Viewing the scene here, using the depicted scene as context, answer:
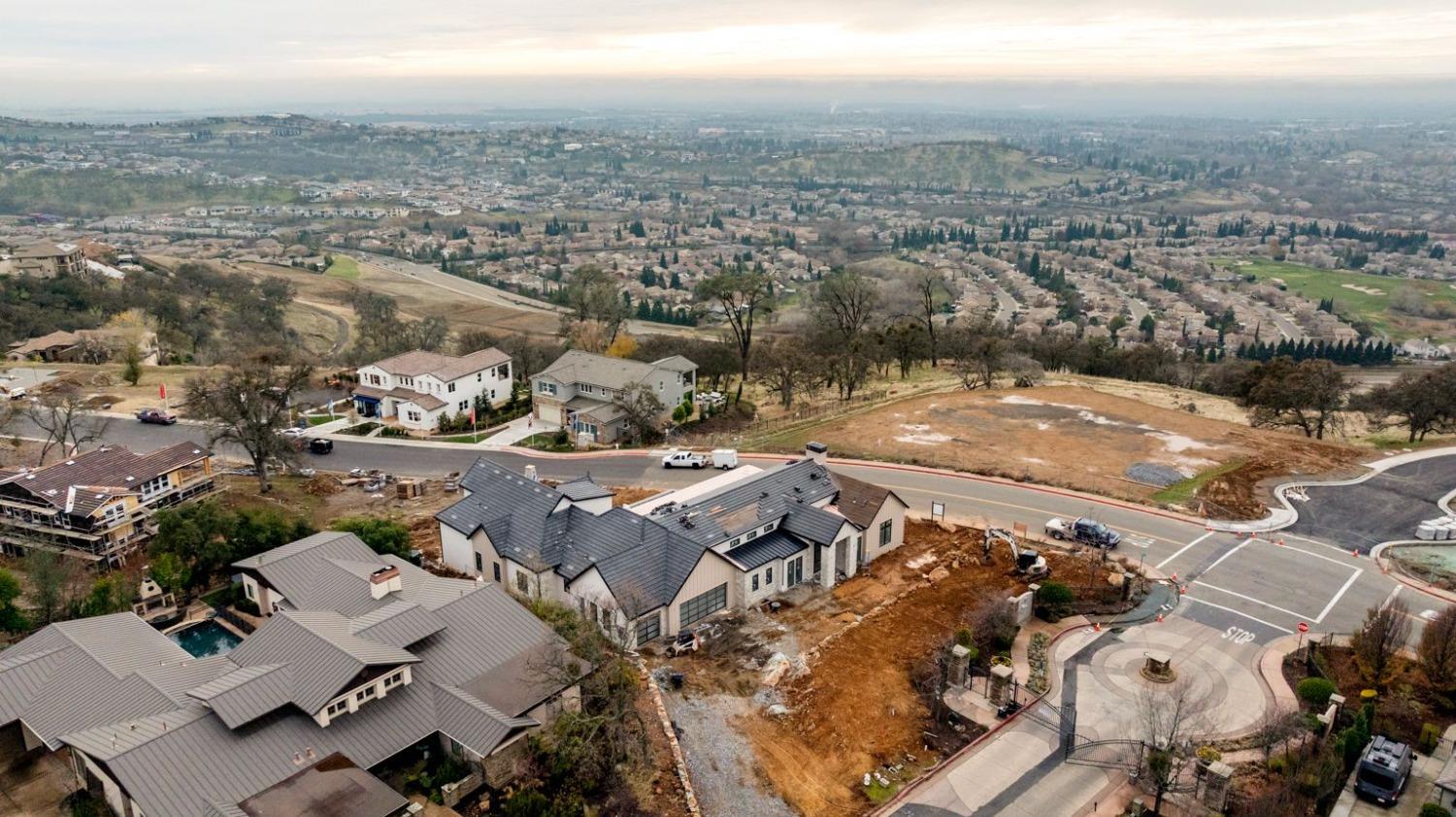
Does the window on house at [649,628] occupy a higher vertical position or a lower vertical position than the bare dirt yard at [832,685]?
higher

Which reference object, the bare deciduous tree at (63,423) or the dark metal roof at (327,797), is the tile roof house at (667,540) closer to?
the dark metal roof at (327,797)

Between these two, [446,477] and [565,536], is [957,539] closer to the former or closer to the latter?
[565,536]

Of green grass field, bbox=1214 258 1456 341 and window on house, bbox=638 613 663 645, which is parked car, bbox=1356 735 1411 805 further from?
green grass field, bbox=1214 258 1456 341

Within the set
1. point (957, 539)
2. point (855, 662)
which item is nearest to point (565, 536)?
point (855, 662)

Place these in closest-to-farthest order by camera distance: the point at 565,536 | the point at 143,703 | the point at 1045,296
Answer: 1. the point at 143,703
2. the point at 565,536
3. the point at 1045,296

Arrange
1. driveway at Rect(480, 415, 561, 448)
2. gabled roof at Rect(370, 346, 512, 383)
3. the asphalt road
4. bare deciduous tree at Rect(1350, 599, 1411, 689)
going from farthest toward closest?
gabled roof at Rect(370, 346, 512, 383)
driveway at Rect(480, 415, 561, 448)
the asphalt road
bare deciduous tree at Rect(1350, 599, 1411, 689)

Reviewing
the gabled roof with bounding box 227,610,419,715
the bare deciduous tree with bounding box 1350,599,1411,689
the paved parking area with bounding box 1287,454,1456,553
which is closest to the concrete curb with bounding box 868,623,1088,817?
the bare deciduous tree with bounding box 1350,599,1411,689

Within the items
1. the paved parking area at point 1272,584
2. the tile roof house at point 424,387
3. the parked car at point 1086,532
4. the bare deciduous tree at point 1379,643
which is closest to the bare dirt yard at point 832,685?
the parked car at point 1086,532
